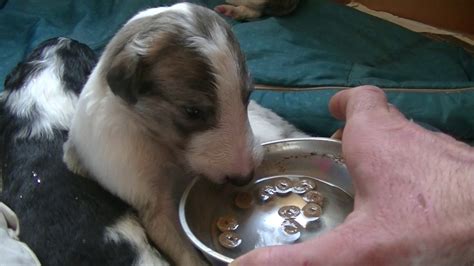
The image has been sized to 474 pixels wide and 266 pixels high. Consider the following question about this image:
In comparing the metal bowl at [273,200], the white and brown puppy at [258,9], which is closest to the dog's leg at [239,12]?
the white and brown puppy at [258,9]

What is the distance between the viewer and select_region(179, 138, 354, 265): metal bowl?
2207 millimetres

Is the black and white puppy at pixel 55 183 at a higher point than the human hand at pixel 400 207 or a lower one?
lower

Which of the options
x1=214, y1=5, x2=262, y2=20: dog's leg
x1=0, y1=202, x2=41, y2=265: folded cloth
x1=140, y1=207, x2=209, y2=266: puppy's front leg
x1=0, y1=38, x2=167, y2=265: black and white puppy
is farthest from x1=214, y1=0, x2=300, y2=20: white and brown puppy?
x1=0, y1=202, x2=41, y2=265: folded cloth

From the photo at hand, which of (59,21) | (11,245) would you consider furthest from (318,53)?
(11,245)

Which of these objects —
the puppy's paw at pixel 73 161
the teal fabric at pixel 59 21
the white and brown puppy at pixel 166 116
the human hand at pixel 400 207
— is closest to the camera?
the human hand at pixel 400 207

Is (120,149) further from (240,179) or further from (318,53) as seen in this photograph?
(318,53)

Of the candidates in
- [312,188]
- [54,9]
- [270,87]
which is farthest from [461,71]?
[54,9]

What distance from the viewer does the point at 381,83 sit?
3.19 meters

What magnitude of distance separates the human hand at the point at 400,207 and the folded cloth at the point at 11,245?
84 cm

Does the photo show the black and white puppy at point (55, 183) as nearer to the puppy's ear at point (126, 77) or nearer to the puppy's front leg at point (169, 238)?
the puppy's front leg at point (169, 238)

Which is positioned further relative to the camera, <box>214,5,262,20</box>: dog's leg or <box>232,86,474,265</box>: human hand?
<box>214,5,262,20</box>: dog's leg

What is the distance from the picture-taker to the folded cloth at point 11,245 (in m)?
2.02

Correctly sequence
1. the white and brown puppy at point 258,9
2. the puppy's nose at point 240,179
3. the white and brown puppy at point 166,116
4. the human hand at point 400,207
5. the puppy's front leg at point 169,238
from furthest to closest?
the white and brown puppy at point 258,9
the puppy's front leg at point 169,238
the puppy's nose at point 240,179
the white and brown puppy at point 166,116
the human hand at point 400,207

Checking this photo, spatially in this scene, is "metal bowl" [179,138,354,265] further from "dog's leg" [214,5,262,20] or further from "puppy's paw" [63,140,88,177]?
"dog's leg" [214,5,262,20]
